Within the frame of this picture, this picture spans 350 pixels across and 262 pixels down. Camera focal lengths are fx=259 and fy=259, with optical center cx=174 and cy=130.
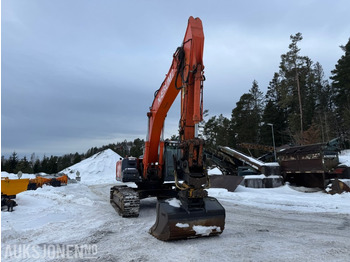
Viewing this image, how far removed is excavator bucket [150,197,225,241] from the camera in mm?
5191

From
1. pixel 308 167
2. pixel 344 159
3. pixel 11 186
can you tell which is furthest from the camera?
pixel 344 159

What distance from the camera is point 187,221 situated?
528cm

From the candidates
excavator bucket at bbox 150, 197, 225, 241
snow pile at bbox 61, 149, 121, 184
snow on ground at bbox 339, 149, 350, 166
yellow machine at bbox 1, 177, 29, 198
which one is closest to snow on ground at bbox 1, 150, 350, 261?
excavator bucket at bbox 150, 197, 225, 241

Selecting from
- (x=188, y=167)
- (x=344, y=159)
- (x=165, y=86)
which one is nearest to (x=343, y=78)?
(x=344, y=159)

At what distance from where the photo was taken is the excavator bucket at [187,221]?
5.19 metres

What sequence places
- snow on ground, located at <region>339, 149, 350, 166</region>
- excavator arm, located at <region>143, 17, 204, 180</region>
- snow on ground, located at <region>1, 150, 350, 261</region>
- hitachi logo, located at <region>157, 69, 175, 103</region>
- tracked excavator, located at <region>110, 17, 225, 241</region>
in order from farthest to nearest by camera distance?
snow on ground, located at <region>339, 149, 350, 166</region>, hitachi logo, located at <region>157, 69, 175, 103</region>, excavator arm, located at <region>143, 17, 204, 180</region>, tracked excavator, located at <region>110, 17, 225, 241</region>, snow on ground, located at <region>1, 150, 350, 261</region>

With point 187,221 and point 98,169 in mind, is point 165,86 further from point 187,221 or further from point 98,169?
point 98,169

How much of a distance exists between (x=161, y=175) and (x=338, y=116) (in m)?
51.7

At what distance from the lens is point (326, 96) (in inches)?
2185

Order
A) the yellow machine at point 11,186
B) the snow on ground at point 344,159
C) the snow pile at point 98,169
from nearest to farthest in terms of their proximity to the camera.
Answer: the yellow machine at point 11,186 → the snow on ground at point 344,159 → the snow pile at point 98,169

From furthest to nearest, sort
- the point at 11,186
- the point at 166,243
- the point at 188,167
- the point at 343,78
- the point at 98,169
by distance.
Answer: the point at 98,169 → the point at 343,78 → the point at 11,186 → the point at 188,167 → the point at 166,243

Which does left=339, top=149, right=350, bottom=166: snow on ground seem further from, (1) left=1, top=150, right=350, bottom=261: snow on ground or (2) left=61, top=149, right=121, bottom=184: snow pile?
(2) left=61, top=149, right=121, bottom=184: snow pile

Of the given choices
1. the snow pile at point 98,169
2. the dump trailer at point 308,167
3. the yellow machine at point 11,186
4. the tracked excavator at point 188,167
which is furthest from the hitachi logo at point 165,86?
the snow pile at point 98,169

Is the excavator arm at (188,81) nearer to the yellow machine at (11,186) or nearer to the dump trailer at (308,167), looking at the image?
the yellow machine at (11,186)
